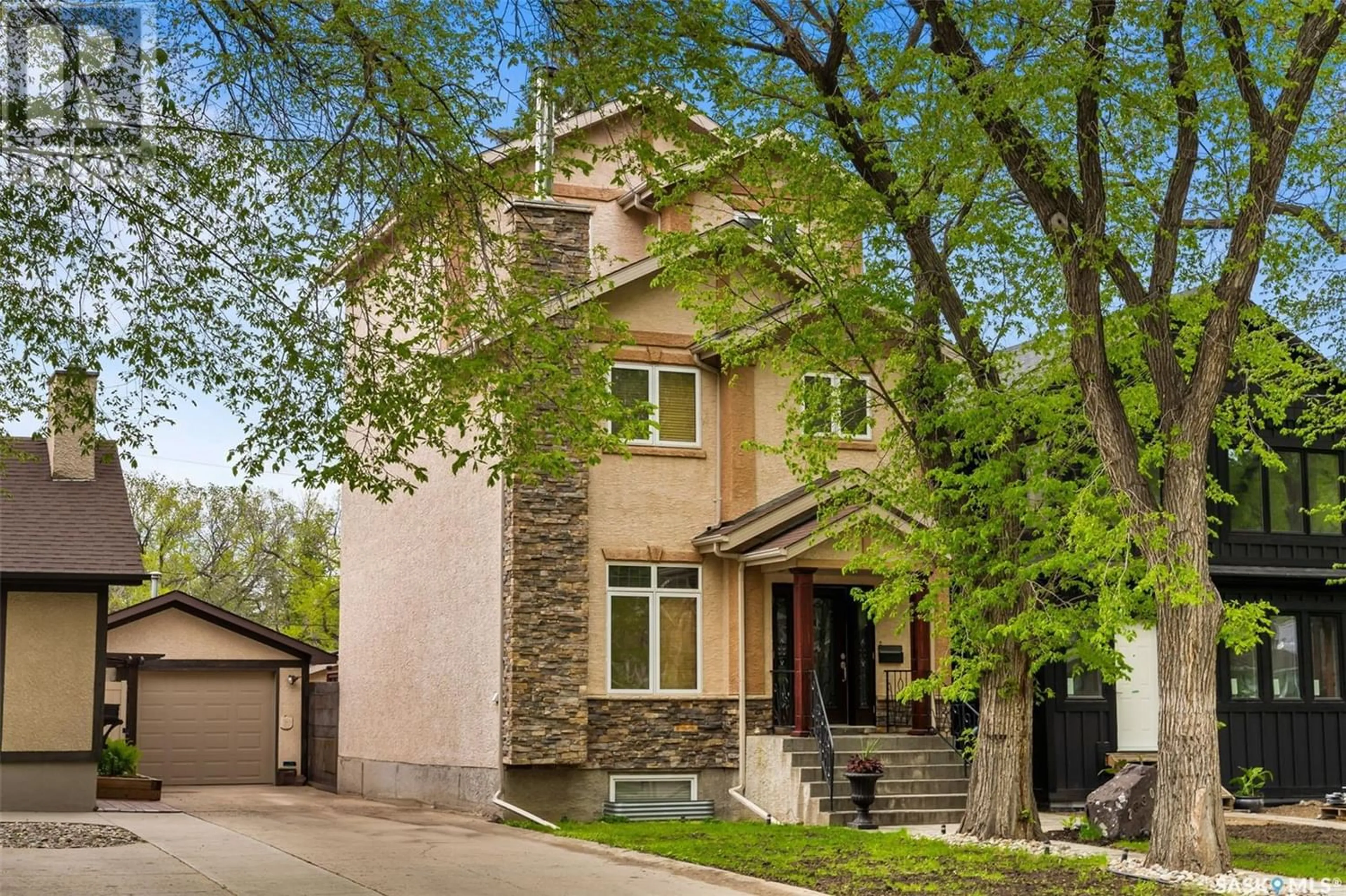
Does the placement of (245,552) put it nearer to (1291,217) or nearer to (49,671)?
(49,671)

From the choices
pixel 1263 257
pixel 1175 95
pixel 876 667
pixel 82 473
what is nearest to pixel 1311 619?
pixel 876 667

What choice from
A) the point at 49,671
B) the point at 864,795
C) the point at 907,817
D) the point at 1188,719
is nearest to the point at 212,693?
the point at 49,671

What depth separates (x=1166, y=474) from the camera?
13883mm

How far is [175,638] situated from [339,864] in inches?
632

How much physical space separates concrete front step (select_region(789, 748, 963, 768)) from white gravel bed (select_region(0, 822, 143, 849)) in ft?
26.9

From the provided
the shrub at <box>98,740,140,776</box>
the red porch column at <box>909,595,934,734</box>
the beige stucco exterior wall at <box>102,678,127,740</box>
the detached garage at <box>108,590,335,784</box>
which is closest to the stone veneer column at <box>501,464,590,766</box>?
the red porch column at <box>909,595,934,734</box>

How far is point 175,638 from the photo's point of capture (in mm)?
28703

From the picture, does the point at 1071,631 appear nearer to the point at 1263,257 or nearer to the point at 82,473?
the point at 1263,257

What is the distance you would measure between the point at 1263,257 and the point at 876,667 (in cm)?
946

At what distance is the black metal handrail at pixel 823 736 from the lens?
19.0 metres

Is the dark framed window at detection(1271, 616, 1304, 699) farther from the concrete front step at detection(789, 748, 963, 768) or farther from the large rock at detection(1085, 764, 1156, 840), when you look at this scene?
the large rock at detection(1085, 764, 1156, 840)

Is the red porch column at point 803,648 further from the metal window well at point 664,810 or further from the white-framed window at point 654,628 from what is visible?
the metal window well at point 664,810

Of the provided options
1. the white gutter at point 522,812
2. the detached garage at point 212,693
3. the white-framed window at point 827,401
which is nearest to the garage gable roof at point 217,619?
the detached garage at point 212,693

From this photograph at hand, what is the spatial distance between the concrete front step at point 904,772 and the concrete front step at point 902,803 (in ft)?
0.93
